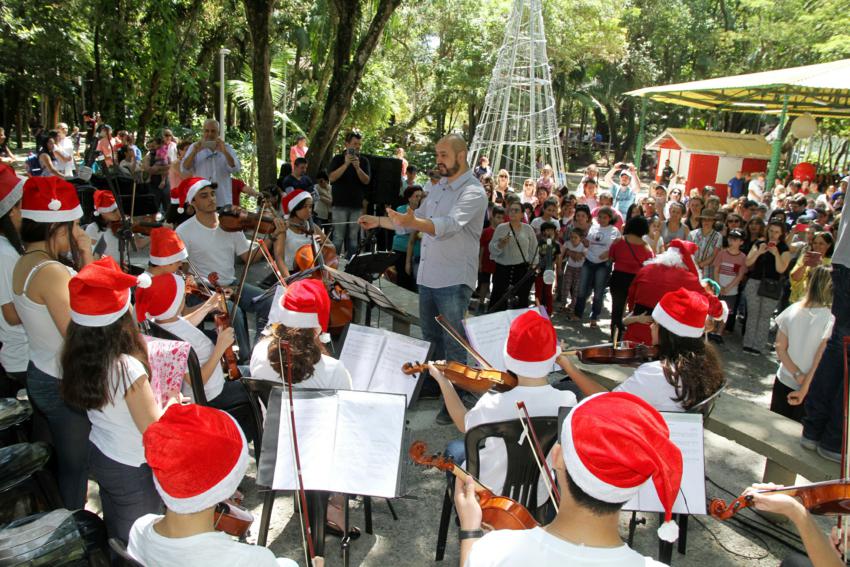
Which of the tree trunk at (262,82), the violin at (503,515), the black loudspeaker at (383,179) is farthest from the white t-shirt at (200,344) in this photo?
the tree trunk at (262,82)

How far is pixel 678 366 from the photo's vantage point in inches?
134

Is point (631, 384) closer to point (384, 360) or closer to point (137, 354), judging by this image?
point (384, 360)

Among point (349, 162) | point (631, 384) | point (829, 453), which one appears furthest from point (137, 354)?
point (349, 162)

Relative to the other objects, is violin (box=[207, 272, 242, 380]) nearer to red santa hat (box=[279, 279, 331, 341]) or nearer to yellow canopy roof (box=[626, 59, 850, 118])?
red santa hat (box=[279, 279, 331, 341])

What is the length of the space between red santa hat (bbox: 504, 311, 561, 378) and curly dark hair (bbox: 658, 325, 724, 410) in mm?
817

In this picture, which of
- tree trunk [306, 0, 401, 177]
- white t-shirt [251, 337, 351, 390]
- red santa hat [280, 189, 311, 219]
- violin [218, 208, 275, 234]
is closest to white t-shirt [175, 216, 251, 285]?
violin [218, 208, 275, 234]

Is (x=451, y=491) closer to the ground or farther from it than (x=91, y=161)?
closer to the ground

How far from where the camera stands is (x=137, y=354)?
2.65m

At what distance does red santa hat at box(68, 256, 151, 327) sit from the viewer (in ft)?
8.25

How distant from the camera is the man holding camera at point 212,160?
824 centimetres

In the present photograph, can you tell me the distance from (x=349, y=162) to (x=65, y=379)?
22.1ft

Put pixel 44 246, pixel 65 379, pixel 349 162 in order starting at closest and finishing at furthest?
pixel 65 379
pixel 44 246
pixel 349 162

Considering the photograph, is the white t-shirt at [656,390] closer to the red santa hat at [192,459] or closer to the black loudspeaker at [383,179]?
the red santa hat at [192,459]

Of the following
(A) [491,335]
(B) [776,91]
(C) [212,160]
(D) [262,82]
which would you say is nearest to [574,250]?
(A) [491,335]
